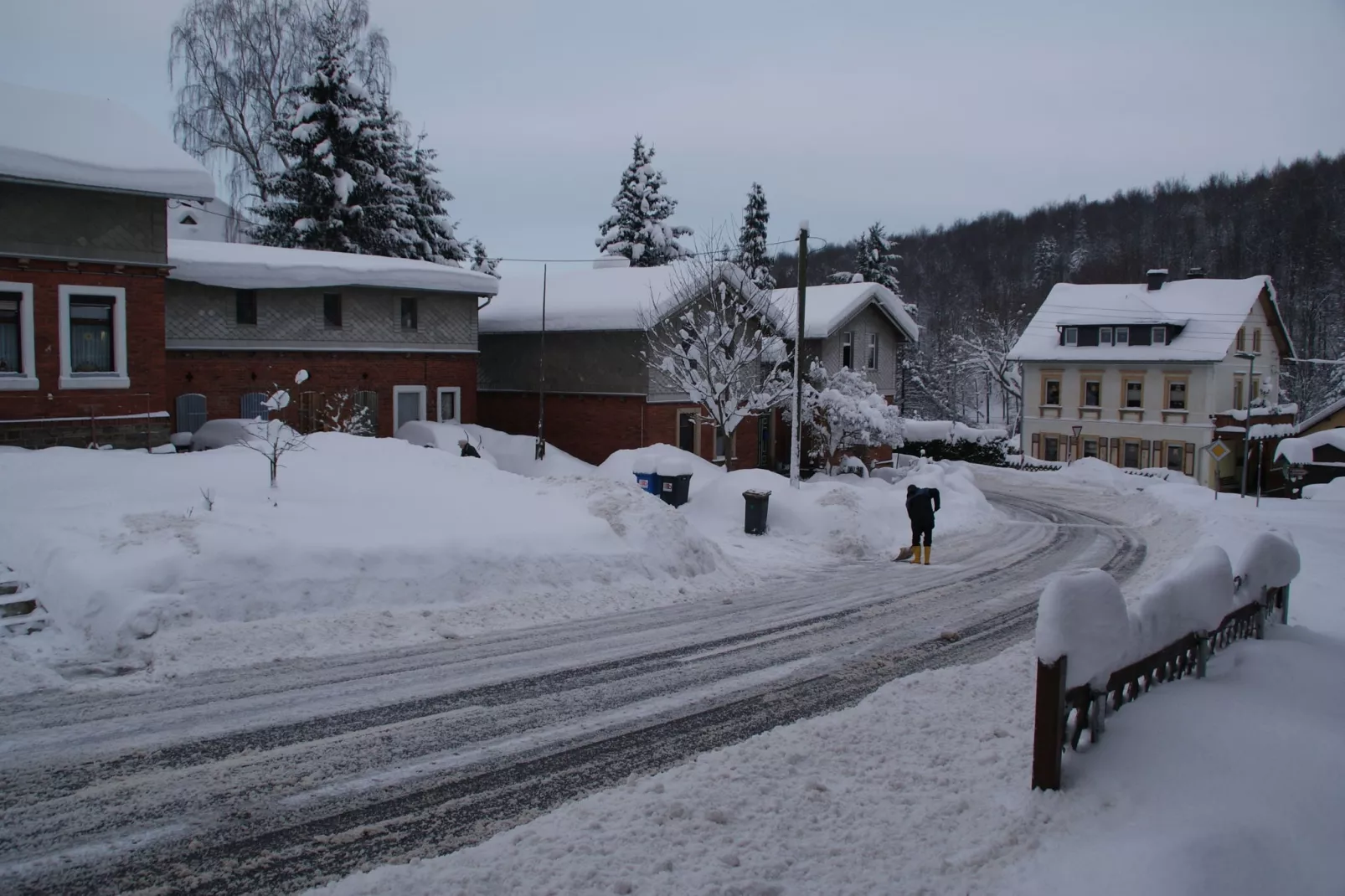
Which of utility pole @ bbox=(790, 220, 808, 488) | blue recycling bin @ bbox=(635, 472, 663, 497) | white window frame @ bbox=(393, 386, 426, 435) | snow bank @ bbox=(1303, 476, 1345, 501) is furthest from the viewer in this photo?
snow bank @ bbox=(1303, 476, 1345, 501)

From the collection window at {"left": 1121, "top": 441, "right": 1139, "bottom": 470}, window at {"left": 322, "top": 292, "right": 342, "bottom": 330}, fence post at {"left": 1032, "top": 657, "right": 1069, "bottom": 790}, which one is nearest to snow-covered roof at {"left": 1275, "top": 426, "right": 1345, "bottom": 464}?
window at {"left": 1121, "top": 441, "right": 1139, "bottom": 470}

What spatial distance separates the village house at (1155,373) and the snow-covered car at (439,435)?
3279 centimetres

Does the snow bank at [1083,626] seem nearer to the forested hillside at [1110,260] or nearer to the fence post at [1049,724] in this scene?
the fence post at [1049,724]

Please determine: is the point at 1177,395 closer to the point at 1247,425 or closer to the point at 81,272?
the point at 1247,425

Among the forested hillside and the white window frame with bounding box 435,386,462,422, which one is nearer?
the white window frame with bounding box 435,386,462,422

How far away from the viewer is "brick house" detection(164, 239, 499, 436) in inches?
930

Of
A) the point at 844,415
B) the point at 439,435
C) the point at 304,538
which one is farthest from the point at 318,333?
the point at 304,538

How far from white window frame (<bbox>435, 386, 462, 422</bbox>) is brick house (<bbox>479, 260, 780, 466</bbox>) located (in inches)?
116

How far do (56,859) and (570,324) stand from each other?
25.4 meters

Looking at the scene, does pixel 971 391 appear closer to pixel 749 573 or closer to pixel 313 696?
pixel 749 573

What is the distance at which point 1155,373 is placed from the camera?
148 feet

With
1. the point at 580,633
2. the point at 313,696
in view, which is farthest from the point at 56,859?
the point at 580,633

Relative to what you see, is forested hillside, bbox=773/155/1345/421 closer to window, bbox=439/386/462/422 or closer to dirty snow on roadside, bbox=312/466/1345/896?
window, bbox=439/386/462/422

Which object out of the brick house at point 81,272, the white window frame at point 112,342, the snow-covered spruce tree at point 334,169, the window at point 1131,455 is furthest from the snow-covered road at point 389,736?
the window at point 1131,455
